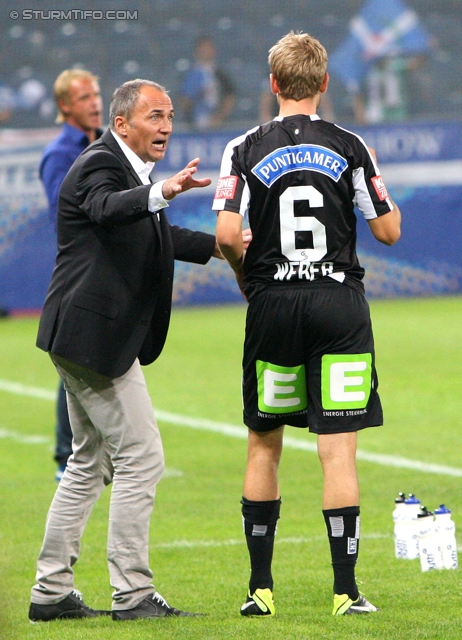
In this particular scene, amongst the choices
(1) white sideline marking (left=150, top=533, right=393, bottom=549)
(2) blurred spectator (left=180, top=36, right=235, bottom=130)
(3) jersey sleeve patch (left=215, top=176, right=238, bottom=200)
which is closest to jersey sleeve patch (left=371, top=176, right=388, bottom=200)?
(3) jersey sleeve patch (left=215, top=176, right=238, bottom=200)

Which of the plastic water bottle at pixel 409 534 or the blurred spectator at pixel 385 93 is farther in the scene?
the blurred spectator at pixel 385 93

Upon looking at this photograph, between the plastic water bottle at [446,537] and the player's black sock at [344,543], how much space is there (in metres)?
0.84

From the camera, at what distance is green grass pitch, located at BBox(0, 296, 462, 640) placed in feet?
14.3

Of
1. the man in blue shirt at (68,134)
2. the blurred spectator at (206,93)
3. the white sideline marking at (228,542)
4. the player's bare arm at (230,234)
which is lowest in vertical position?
the white sideline marking at (228,542)

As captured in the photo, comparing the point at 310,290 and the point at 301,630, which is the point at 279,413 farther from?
the point at 301,630

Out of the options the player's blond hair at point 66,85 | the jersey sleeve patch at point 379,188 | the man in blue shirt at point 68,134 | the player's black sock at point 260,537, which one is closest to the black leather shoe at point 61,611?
the player's black sock at point 260,537

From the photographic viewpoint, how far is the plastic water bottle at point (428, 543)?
5176mm

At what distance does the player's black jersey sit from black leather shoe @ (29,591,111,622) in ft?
4.91

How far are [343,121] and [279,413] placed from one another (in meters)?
19.4

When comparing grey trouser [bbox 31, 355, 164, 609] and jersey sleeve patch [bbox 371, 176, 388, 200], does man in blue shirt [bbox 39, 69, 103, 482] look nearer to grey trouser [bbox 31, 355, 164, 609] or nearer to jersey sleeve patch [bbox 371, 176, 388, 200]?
grey trouser [bbox 31, 355, 164, 609]

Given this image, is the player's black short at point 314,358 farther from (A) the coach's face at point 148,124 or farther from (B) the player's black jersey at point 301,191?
(A) the coach's face at point 148,124

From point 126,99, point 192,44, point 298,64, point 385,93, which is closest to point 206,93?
point 192,44

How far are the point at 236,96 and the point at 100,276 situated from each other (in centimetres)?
1958

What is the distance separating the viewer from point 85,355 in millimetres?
4438
